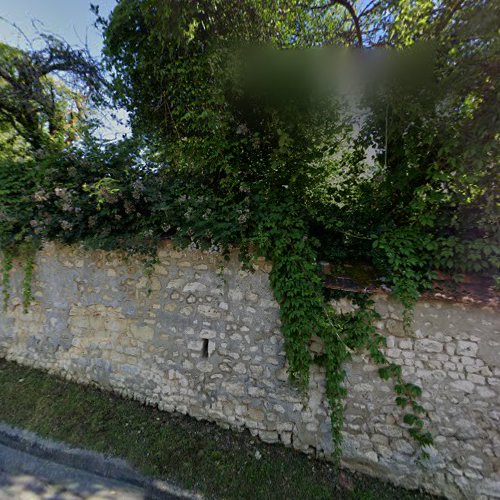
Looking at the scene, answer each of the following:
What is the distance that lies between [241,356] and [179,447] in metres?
1.25

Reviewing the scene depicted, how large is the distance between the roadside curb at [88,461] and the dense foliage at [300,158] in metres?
1.75

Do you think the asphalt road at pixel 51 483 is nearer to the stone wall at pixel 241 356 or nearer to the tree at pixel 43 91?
the stone wall at pixel 241 356

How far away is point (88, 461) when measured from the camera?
2656 mm

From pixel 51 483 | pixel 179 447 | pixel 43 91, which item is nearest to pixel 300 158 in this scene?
pixel 179 447

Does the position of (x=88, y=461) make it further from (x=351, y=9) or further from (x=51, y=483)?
(x=351, y=9)

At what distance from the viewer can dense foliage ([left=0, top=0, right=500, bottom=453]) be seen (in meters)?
2.45

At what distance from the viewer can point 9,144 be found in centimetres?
618

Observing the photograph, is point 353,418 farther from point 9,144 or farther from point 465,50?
point 9,144

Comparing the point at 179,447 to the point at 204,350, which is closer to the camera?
the point at 179,447

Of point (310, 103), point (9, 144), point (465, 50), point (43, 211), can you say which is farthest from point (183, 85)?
point (9, 144)

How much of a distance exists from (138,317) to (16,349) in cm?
276

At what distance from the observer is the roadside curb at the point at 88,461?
2.41 metres

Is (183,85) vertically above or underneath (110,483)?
above

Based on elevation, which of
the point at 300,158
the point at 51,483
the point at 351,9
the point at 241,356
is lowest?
the point at 51,483
